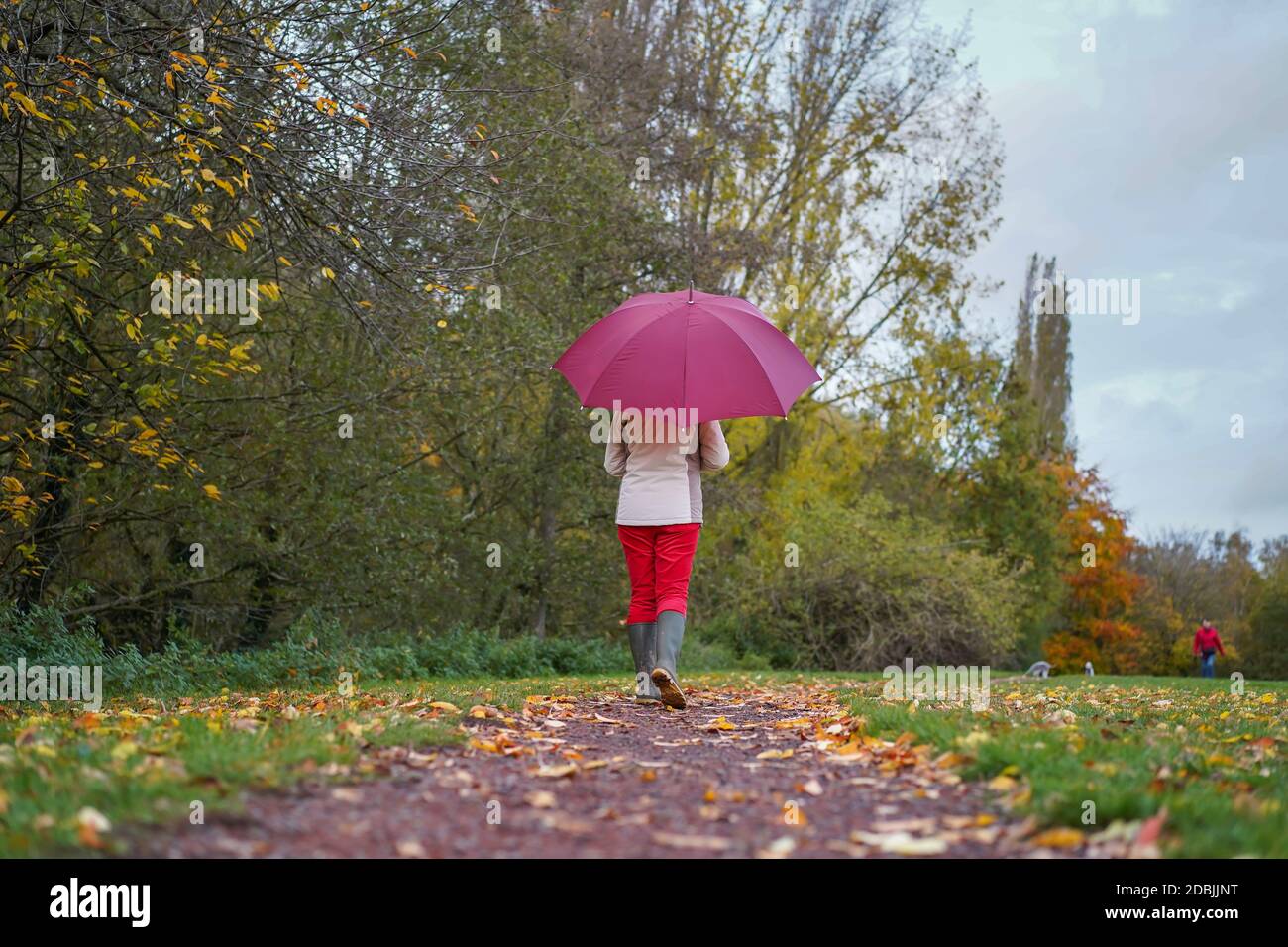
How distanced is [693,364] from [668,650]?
5.82ft

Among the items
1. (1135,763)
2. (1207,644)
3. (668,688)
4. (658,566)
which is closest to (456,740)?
(668,688)

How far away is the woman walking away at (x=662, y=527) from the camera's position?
21.9 feet

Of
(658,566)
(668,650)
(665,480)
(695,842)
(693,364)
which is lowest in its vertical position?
(695,842)

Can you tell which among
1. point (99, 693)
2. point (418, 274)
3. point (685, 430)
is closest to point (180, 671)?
point (99, 693)

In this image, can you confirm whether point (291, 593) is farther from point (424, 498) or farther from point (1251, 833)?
point (1251, 833)

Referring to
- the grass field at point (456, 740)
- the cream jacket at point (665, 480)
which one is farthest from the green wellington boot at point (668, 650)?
the grass field at point (456, 740)

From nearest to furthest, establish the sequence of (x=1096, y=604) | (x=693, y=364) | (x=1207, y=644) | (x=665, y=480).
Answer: (x=693, y=364), (x=665, y=480), (x=1207, y=644), (x=1096, y=604)

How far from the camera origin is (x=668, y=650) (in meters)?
6.68

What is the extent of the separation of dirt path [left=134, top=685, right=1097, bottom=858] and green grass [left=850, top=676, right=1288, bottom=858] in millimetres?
179

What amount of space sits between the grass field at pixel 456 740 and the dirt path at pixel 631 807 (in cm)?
14

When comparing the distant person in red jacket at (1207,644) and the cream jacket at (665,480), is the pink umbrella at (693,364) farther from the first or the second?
the distant person in red jacket at (1207,644)

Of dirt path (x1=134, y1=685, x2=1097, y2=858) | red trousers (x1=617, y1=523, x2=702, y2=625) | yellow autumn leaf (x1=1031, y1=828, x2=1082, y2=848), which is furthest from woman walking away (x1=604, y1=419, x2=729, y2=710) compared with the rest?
yellow autumn leaf (x1=1031, y1=828, x2=1082, y2=848)

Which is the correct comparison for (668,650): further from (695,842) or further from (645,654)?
(695,842)

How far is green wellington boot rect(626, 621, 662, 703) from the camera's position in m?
6.94
